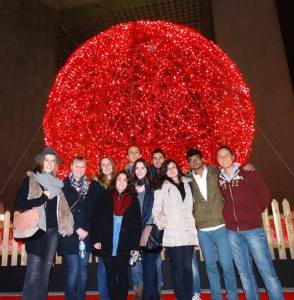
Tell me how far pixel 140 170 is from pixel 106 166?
0.43m

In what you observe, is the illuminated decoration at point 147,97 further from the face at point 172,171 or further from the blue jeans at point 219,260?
the blue jeans at point 219,260

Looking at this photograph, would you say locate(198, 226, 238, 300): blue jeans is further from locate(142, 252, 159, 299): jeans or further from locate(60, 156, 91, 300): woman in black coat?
locate(60, 156, 91, 300): woman in black coat

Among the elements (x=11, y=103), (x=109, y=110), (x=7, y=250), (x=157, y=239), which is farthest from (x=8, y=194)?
(x=157, y=239)

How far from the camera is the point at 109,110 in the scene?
15.1ft

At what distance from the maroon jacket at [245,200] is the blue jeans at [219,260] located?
0.19 metres

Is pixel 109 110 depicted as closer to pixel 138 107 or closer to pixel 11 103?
pixel 138 107

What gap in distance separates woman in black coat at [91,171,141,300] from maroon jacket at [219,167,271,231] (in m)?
0.92

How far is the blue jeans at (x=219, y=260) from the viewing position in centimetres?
311

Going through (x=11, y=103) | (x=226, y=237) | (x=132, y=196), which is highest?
(x=11, y=103)

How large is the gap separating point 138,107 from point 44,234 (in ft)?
7.51

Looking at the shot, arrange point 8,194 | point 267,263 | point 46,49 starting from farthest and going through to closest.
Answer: point 46,49 < point 8,194 < point 267,263

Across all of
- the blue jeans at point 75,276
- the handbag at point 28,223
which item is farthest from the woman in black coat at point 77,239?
the handbag at point 28,223

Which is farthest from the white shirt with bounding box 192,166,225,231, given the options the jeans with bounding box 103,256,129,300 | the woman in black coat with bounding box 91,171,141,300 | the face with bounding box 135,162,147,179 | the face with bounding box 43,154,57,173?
the face with bounding box 43,154,57,173

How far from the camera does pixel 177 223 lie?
3.11 meters
